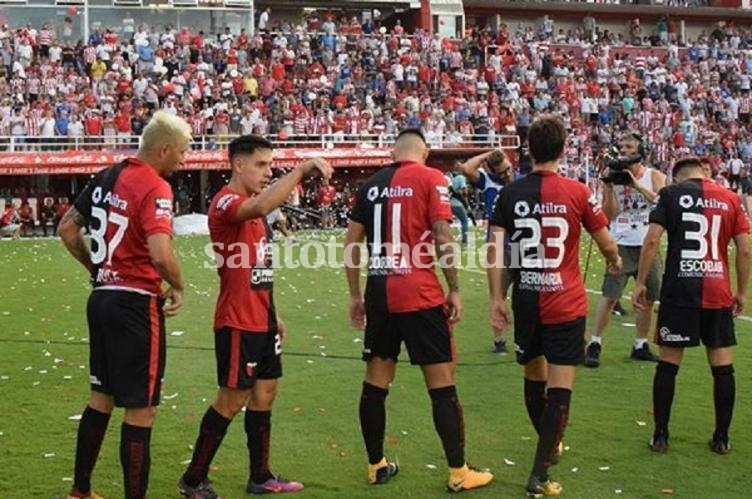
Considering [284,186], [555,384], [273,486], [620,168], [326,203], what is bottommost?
[273,486]

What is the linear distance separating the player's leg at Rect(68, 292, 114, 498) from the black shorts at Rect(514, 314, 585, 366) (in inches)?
87.5

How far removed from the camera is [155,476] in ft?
19.2

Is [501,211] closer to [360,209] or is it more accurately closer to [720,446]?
[360,209]

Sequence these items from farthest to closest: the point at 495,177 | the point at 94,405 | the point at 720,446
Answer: the point at 495,177 < the point at 720,446 < the point at 94,405

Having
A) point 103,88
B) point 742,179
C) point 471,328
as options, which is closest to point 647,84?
point 742,179

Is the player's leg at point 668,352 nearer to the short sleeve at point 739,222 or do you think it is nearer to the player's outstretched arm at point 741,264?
the player's outstretched arm at point 741,264

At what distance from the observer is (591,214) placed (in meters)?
5.66

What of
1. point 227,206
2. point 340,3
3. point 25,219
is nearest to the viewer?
point 227,206

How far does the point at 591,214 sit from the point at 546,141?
46 centimetres

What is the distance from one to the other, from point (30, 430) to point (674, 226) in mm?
4267

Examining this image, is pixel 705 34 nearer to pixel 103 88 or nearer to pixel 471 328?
pixel 103 88

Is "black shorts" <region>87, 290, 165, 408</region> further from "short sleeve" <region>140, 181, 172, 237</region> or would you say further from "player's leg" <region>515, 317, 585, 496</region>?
"player's leg" <region>515, 317, 585, 496</region>

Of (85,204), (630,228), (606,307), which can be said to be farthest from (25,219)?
(85,204)

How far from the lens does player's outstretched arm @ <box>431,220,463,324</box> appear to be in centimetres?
555
